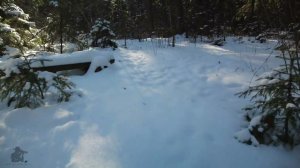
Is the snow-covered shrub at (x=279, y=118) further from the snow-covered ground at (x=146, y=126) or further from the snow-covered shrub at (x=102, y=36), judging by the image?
the snow-covered shrub at (x=102, y=36)

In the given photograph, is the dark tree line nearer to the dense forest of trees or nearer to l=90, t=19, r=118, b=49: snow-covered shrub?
the dense forest of trees

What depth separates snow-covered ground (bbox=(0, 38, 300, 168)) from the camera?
12.0 ft

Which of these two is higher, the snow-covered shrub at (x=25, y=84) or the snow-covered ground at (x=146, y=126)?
the snow-covered shrub at (x=25, y=84)

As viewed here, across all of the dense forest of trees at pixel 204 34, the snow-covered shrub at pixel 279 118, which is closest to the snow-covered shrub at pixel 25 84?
the dense forest of trees at pixel 204 34

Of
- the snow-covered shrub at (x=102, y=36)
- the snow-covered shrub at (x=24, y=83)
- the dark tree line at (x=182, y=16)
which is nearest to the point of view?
the snow-covered shrub at (x=24, y=83)

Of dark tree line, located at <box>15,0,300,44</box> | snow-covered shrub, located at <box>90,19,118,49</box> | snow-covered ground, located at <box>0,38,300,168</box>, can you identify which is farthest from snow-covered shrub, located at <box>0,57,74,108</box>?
snow-covered shrub, located at <box>90,19,118,49</box>

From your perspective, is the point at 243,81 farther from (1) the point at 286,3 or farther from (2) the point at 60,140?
(1) the point at 286,3

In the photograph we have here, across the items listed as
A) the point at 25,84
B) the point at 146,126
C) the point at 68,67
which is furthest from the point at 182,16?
the point at 146,126

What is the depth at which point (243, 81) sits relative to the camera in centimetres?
575

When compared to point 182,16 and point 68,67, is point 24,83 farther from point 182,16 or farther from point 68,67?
point 182,16

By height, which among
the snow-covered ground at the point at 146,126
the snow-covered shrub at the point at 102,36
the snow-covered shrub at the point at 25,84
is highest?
the snow-covered shrub at the point at 102,36

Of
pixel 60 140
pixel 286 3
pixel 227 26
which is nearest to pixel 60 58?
pixel 60 140

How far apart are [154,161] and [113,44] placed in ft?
26.4

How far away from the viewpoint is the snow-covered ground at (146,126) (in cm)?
365
